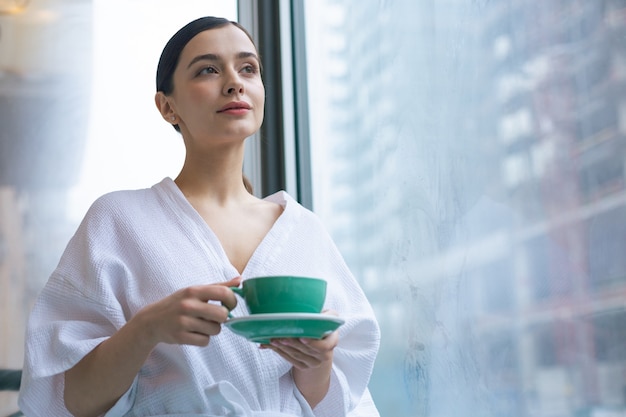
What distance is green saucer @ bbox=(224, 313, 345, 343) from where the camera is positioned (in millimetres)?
966

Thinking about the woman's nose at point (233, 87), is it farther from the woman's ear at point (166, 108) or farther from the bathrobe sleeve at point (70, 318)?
the bathrobe sleeve at point (70, 318)

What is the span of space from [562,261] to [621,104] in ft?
0.77

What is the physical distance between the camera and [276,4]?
2.45 metres

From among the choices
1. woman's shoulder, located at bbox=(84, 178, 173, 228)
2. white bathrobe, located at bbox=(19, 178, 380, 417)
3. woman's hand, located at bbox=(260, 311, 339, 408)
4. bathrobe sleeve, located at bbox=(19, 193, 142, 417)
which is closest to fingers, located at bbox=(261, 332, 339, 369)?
woman's hand, located at bbox=(260, 311, 339, 408)

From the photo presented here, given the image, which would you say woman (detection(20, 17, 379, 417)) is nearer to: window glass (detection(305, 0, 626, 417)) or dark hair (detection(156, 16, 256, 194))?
dark hair (detection(156, 16, 256, 194))

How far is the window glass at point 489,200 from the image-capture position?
107 cm

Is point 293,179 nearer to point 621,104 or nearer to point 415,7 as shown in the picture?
point 415,7

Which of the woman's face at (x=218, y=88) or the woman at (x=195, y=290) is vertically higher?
the woman's face at (x=218, y=88)

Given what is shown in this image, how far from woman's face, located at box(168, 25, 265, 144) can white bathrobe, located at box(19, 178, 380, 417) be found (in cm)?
14

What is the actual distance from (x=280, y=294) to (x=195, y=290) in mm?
118

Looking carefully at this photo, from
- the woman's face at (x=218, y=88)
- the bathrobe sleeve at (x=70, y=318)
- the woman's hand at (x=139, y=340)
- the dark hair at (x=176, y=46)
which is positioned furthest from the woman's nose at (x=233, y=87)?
the woman's hand at (x=139, y=340)

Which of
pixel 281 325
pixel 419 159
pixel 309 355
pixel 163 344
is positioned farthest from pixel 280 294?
pixel 419 159

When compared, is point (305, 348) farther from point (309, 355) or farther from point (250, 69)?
point (250, 69)

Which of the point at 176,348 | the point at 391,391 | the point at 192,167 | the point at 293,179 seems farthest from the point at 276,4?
the point at 176,348
